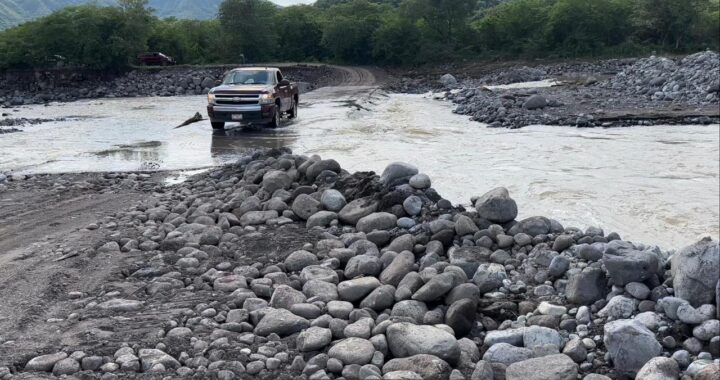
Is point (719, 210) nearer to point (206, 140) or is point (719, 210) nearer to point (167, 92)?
point (206, 140)

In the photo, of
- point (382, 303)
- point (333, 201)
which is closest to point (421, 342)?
point (382, 303)

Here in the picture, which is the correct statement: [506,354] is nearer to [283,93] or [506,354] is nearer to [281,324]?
[281,324]

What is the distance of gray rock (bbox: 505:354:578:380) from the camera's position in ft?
17.3

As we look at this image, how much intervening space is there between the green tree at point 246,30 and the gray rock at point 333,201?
52472 mm

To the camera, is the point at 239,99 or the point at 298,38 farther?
the point at 298,38

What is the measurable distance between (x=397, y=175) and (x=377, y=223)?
1680 mm

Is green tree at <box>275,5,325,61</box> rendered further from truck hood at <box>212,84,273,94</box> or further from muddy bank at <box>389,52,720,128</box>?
truck hood at <box>212,84,273,94</box>

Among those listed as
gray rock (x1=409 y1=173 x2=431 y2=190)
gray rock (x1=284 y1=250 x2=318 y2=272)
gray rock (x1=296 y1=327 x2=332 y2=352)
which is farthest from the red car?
gray rock (x1=296 y1=327 x2=332 y2=352)

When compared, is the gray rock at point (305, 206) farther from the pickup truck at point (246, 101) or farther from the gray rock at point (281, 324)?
the pickup truck at point (246, 101)

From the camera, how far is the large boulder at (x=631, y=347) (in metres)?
5.43

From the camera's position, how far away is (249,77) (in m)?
22.1

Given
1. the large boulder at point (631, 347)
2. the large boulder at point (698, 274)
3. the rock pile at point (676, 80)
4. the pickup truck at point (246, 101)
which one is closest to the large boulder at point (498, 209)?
the large boulder at point (698, 274)

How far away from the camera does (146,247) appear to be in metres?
8.95

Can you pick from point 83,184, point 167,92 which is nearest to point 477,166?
point 83,184
